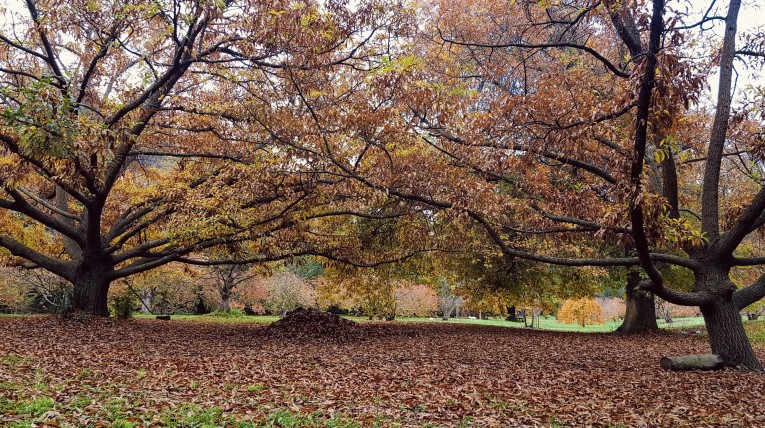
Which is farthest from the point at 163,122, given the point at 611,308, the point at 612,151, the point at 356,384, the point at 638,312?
the point at 611,308

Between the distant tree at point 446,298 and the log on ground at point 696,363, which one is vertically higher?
the distant tree at point 446,298

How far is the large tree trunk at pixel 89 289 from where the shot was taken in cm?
1341

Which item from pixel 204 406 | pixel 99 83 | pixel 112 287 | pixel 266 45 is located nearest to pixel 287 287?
pixel 112 287

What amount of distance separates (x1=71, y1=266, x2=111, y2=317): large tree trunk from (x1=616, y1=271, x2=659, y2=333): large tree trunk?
17.3m

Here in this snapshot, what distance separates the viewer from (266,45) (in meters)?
8.03

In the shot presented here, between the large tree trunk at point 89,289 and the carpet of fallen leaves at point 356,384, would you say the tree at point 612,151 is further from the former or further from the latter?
the large tree trunk at point 89,289

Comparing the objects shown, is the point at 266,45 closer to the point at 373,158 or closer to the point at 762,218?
the point at 373,158

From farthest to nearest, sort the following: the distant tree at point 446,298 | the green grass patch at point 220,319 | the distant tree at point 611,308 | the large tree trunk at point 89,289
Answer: the distant tree at point 611,308 → the distant tree at point 446,298 → the green grass patch at point 220,319 → the large tree trunk at point 89,289

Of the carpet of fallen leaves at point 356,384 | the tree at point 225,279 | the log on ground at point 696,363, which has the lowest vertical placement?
the carpet of fallen leaves at point 356,384

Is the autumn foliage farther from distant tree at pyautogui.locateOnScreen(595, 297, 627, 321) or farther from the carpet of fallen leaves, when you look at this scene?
the carpet of fallen leaves

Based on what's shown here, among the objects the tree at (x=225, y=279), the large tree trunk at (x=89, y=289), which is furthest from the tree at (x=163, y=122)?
the tree at (x=225, y=279)

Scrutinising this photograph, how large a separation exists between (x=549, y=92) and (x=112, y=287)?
2278 centimetres

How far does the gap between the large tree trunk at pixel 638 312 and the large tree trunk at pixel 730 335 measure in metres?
10.4

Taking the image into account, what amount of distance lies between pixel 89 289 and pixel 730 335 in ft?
47.9
